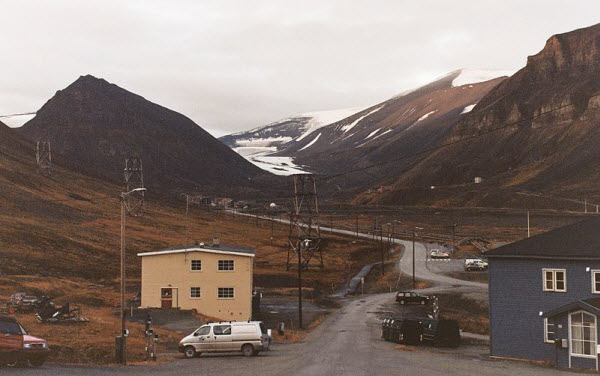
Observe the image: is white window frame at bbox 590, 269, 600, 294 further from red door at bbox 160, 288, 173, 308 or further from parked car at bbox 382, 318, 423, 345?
red door at bbox 160, 288, 173, 308

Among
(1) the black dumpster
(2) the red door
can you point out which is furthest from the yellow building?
(1) the black dumpster

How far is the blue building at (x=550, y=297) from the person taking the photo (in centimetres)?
3906

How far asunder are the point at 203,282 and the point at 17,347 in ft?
119

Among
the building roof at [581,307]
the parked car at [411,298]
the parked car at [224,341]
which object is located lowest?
the parked car at [411,298]

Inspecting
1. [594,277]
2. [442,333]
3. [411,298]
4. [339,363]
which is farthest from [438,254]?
[339,363]

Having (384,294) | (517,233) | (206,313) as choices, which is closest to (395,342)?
(206,313)

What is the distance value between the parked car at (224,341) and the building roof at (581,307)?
57.5 ft

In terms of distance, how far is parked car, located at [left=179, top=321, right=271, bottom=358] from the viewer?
40000 mm

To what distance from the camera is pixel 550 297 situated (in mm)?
42125

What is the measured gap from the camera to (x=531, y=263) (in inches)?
1704

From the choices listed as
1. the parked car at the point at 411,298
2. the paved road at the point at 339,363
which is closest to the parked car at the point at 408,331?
the paved road at the point at 339,363

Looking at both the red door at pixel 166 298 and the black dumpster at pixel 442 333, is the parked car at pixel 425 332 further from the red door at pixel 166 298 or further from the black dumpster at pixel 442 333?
the red door at pixel 166 298

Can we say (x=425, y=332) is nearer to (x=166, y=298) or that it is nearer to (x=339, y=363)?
(x=339, y=363)

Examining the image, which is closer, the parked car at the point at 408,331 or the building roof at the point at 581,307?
the building roof at the point at 581,307
